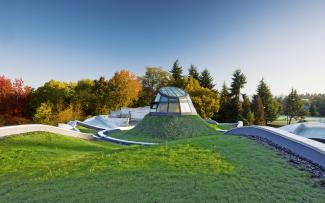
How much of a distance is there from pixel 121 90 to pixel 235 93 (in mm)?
25527

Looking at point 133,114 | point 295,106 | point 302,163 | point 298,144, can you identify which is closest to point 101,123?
point 133,114

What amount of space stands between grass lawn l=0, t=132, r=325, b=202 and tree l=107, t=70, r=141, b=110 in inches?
1724

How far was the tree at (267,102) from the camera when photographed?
195ft

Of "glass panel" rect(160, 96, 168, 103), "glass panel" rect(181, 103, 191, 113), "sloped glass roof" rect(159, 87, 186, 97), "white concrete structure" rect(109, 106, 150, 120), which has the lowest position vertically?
"white concrete structure" rect(109, 106, 150, 120)

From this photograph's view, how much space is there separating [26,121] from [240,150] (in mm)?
46026

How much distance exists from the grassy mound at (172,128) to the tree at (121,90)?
31.3 meters

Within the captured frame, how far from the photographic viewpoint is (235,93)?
59.8 m

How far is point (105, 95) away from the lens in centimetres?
5353

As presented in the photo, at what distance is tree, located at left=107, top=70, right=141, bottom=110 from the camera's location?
53062mm

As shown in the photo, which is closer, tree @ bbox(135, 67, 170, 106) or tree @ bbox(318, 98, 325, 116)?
tree @ bbox(135, 67, 170, 106)

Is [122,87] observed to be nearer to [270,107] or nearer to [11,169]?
[270,107]

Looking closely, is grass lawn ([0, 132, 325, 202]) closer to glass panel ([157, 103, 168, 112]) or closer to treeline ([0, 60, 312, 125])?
glass panel ([157, 103, 168, 112])

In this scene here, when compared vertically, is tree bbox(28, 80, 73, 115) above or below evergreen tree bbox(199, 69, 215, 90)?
below

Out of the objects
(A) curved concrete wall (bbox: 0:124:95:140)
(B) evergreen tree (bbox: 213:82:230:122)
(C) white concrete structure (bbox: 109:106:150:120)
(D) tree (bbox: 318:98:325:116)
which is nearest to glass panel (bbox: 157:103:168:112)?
(A) curved concrete wall (bbox: 0:124:95:140)
